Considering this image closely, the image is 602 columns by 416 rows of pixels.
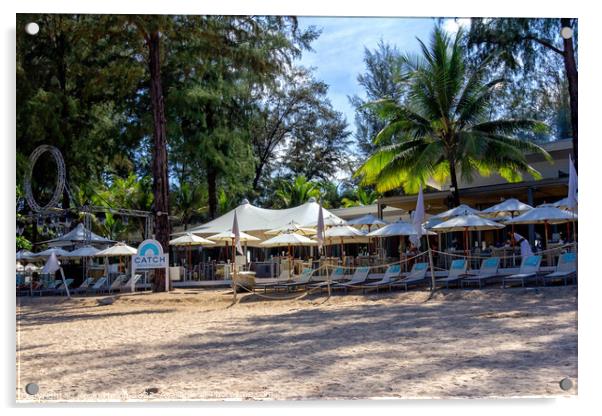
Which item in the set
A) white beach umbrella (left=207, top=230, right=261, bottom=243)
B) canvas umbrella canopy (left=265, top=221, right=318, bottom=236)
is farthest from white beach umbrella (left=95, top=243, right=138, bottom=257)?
canvas umbrella canopy (left=265, top=221, right=318, bottom=236)

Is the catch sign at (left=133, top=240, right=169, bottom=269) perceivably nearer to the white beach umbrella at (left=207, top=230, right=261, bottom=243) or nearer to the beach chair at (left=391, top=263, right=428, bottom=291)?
the beach chair at (left=391, top=263, right=428, bottom=291)

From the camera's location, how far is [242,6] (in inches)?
250

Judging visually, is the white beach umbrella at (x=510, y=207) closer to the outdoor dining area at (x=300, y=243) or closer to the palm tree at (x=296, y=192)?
the outdoor dining area at (x=300, y=243)

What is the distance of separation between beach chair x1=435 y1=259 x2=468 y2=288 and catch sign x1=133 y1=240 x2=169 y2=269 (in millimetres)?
5871

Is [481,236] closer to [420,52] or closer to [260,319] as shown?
[420,52]

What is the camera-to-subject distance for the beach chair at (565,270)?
12.8 meters

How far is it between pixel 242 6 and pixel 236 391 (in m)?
3.54

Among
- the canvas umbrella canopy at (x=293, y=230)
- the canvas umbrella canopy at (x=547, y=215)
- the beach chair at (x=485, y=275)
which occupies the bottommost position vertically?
the beach chair at (x=485, y=275)

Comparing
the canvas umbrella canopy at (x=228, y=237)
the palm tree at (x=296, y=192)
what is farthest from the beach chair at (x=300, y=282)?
the palm tree at (x=296, y=192)

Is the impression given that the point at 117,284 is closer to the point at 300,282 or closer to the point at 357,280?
the point at 300,282

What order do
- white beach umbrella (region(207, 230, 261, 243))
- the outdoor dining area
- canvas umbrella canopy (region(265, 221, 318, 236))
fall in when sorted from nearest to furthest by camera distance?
the outdoor dining area
white beach umbrella (region(207, 230, 261, 243))
canvas umbrella canopy (region(265, 221, 318, 236))

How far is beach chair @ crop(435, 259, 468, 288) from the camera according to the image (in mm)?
14344

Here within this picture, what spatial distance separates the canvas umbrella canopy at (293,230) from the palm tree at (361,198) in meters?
9.87

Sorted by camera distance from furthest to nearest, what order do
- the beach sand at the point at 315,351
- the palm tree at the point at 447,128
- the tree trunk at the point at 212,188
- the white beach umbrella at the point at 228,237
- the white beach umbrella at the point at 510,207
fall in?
1. the tree trunk at the point at 212,188
2. the white beach umbrella at the point at 228,237
3. the palm tree at the point at 447,128
4. the white beach umbrella at the point at 510,207
5. the beach sand at the point at 315,351
